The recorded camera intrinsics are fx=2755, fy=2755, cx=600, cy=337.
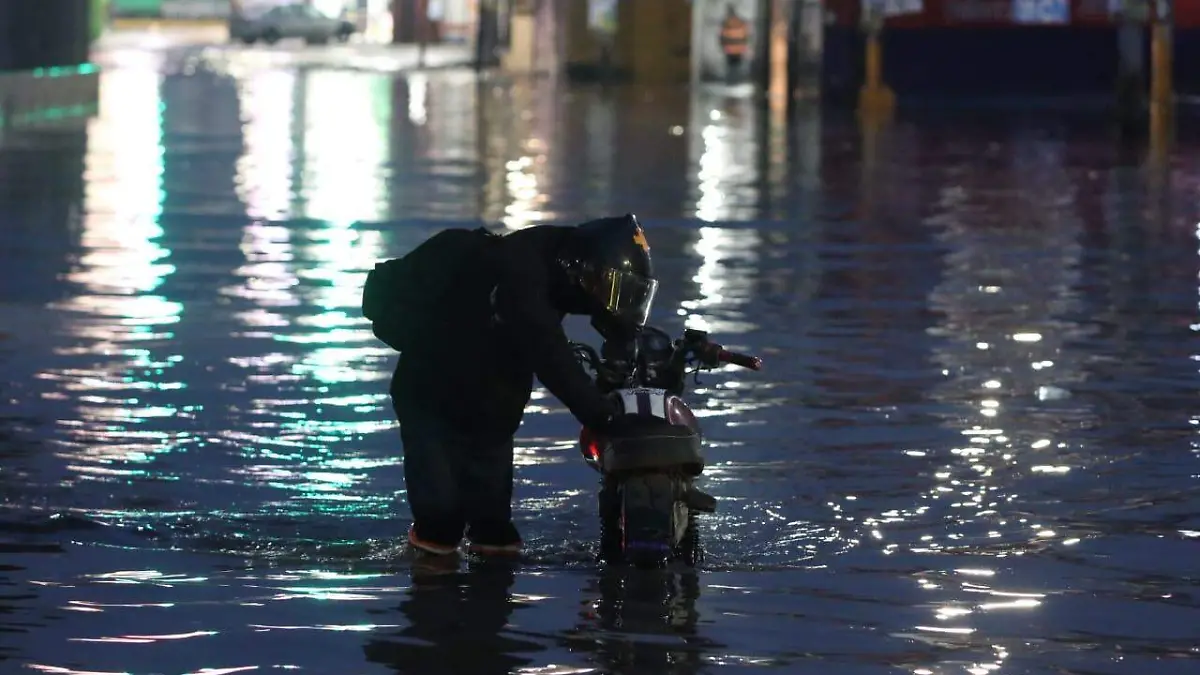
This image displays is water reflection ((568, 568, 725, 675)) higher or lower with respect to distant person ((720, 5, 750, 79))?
higher

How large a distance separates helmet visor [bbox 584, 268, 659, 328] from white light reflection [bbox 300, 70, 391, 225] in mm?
11933

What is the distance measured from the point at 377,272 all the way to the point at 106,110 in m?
30.1

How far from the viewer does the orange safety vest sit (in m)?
51.4

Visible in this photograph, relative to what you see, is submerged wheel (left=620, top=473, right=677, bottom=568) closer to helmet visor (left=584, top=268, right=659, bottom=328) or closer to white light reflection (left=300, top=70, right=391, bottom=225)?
helmet visor (left=584, top=268, right=659, bottom=328)

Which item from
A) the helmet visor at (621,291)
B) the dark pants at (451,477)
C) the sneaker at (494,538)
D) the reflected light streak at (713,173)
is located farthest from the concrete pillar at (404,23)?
the helmet visor at (621,291)

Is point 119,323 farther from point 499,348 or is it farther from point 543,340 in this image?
point 543,340

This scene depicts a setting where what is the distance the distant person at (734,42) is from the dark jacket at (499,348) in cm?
4433

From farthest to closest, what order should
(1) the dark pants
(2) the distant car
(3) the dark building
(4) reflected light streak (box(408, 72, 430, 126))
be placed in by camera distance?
(2) the distant car < (4) reflected light streak (box(408, 72, 430, 126)) < (3) the dark building < (1) the dark pants

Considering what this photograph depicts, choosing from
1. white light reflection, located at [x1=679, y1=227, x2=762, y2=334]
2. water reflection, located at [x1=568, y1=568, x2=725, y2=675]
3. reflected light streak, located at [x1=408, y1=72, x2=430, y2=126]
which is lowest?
reflected light streak, located at [x1=408, y1=72, x2=430, y2=126]

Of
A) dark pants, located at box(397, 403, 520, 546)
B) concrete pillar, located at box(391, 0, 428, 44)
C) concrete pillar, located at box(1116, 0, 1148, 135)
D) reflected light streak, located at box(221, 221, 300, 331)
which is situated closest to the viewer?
dark pants, located at box(397, 403, 520, 546)

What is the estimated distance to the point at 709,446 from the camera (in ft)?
31.4

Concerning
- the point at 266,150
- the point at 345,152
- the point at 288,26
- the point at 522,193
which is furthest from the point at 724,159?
the point at 288,26

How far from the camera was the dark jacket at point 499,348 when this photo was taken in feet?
22.6

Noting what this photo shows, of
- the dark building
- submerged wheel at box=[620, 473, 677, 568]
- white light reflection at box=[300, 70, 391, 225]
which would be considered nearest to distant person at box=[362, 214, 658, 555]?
submerged wheel at box=[620, 473, 677, 568]
